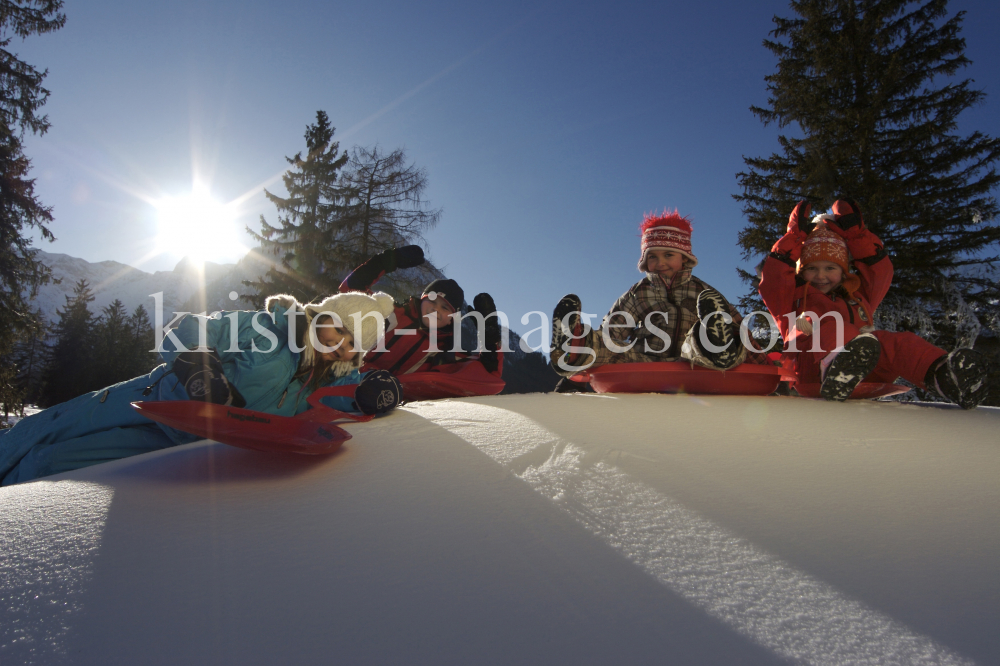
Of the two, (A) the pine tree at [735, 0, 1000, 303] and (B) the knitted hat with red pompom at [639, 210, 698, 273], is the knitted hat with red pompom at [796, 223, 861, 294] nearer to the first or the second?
(B) the knitted hat with red pompom at [639, 210, 698, 273]

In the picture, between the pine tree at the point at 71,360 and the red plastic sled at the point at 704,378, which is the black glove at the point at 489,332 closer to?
the red plastic sled at the point at 704,378

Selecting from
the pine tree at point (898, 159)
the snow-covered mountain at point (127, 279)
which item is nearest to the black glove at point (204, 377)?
the pine tree at point (898, 159)

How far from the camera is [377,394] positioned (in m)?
2.21

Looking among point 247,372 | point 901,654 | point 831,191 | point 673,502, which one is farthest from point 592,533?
point 831,191

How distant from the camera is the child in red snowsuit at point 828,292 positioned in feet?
7.88

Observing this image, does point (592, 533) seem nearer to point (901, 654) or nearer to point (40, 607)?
point (901, 654)

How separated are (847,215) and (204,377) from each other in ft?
10.6

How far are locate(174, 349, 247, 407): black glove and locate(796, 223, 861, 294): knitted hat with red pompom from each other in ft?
9.49

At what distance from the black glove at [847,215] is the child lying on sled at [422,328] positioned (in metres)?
2.59

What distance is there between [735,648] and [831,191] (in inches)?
350

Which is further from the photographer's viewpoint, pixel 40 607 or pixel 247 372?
pixel 247 372

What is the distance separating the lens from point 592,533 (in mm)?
971

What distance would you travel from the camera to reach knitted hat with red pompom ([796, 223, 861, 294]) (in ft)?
8.87

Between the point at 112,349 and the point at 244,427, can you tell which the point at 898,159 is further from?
the point at 112,349
